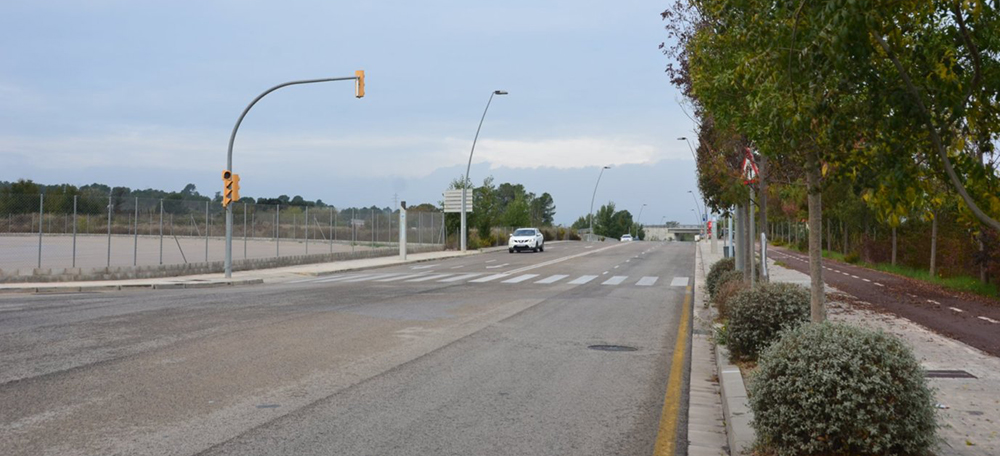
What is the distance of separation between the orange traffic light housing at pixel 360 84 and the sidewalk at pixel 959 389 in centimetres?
1607

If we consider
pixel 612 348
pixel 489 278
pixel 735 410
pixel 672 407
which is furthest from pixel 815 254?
pixel 489 278

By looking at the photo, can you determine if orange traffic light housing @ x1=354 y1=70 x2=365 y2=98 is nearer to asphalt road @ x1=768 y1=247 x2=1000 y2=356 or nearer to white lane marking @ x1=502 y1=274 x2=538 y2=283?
white lane marking @ x1=502 y1=274 x2=538 y2=283

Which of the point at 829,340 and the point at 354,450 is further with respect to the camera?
the point at 354,450

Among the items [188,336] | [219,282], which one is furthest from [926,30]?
[219,282]

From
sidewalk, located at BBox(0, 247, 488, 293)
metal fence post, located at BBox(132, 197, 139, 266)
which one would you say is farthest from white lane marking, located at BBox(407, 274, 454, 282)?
metal fence post, located at BBox(132, 197, 139, 266)

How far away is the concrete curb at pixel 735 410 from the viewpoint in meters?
5.72

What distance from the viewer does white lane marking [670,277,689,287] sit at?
81.0 ft

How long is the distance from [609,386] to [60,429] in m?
5.09

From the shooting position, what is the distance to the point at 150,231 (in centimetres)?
2773

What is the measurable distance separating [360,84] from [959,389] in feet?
68.1

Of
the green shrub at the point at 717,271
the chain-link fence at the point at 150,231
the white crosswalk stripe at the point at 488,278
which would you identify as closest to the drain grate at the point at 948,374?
the green shrub at the point at 717,271

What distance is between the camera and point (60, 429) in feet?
20.6

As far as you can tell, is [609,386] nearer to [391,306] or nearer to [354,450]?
[354,450]

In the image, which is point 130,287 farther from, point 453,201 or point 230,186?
point 453,201
